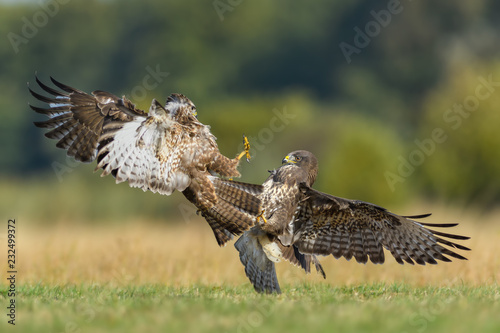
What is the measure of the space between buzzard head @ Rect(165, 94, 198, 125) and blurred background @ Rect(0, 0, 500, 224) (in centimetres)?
2198

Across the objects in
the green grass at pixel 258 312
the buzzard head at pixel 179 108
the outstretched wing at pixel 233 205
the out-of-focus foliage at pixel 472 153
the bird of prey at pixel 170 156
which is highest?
the out-of-focus foliage at pixel 472 153

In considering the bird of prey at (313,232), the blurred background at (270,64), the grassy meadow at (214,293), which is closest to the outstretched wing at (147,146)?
the bird of prey at (313,232)

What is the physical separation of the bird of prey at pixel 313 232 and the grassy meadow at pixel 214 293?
1.17 ft

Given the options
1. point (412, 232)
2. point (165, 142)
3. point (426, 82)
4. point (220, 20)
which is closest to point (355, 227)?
point (412, 232)

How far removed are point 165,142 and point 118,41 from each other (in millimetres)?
57392

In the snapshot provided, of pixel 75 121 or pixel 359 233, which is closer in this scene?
pixel 359 233

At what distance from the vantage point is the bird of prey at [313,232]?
8312mm

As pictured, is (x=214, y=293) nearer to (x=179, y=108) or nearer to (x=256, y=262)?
(x=256, y=262)

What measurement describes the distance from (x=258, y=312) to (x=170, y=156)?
2.81m

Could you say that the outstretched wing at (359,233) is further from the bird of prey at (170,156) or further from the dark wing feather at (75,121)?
the dark wing feather at (75,121)

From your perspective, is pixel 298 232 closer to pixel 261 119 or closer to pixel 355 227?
pixel 355 227

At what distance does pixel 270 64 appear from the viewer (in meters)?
61.1

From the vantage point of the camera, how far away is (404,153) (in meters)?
37.6

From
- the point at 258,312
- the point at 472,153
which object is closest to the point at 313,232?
the point at 258,312
